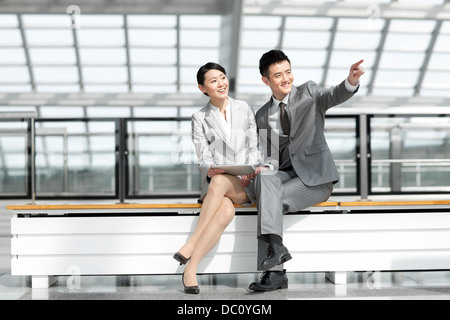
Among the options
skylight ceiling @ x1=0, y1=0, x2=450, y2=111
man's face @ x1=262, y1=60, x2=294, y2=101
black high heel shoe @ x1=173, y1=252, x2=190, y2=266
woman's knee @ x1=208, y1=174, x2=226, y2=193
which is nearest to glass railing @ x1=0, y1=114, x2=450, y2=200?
man's face @ x1=262, y1=60, x2=294, y2=101

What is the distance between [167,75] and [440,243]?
15476mm

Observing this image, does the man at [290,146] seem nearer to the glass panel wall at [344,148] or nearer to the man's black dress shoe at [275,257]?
the man's black dress shoe at [275,257]

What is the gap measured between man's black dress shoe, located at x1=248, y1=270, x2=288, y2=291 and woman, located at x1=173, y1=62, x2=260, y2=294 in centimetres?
34

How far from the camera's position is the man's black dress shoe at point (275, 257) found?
2990 mm

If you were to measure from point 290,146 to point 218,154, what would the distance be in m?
0.44

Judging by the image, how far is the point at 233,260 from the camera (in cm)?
336

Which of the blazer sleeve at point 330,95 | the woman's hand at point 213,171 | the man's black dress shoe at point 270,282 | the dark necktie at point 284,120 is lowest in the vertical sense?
the man's black dress shoe at point 270,282

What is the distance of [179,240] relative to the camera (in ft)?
11.1

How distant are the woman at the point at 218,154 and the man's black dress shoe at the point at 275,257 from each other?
1.10 ft

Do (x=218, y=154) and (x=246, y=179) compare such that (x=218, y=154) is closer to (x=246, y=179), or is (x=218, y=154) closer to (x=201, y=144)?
(x=201, y=144)

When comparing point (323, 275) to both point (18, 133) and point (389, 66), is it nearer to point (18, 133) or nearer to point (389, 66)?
point (18, 133)

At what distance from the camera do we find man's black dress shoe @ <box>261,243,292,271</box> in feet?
9.81

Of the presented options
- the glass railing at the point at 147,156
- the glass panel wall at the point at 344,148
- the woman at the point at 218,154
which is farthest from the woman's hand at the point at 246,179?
the glass railing at the point at 147,156
